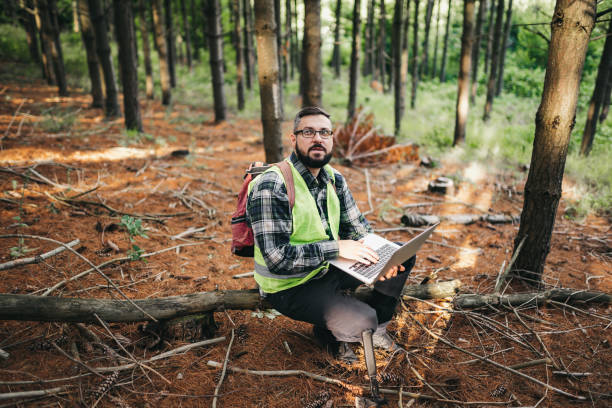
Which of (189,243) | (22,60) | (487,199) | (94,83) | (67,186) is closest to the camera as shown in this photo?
(189,243)

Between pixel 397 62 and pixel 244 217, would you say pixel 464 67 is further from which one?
pixel 244 217

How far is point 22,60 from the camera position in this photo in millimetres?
21828

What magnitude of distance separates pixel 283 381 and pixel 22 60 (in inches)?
1113

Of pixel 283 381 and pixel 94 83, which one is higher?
pixel 94 83

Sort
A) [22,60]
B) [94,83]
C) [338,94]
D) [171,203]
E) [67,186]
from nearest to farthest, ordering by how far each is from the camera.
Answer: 1. [67,186]
2. [171,203]
3. [94,83]
4. [22,60]
5. [338,94]

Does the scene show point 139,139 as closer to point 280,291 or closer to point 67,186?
point 67,186

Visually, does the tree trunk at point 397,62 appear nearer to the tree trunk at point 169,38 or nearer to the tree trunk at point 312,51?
the tree trunk at point 312,51

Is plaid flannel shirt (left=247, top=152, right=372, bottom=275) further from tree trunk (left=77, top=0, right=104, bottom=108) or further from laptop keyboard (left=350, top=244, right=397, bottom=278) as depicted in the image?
tree trunk (left=77, top=0, right=104, bottom=108)

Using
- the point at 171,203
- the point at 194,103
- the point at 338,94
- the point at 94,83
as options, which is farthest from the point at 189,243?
the point at 338,94

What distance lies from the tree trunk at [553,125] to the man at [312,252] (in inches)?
67.4

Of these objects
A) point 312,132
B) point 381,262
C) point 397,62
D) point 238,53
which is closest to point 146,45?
point 238,53

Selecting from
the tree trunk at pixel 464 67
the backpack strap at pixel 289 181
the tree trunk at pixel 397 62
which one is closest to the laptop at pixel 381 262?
the backpack strap at pixel 289 181

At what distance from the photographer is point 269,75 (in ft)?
17.6

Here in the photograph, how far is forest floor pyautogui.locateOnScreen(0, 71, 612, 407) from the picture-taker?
2.42m
